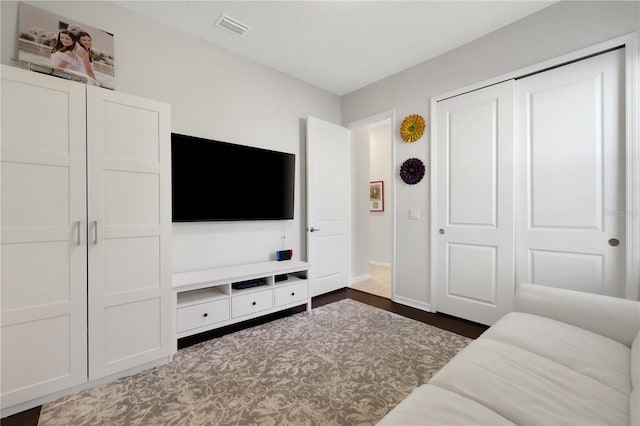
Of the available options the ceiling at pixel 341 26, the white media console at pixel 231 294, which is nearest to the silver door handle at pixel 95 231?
the white media console at pixel 231 294

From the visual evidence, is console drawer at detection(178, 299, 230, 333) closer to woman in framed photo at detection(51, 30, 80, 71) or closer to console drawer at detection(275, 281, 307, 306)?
console drawer at detection(275, 281, 307, 306)

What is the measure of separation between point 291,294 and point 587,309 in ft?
7.39

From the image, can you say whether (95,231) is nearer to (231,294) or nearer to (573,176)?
(231,294)

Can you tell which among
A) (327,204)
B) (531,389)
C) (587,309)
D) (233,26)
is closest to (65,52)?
(233,26)

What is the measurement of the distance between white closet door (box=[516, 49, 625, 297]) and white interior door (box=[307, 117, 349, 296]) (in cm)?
204

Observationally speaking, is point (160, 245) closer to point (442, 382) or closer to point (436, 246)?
point (442, 382)

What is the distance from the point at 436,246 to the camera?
9.90 ft

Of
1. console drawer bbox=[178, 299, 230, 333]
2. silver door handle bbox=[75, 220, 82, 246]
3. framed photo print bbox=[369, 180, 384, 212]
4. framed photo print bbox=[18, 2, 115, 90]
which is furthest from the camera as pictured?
framed photo print bbox=[369, 180, 384, 212]

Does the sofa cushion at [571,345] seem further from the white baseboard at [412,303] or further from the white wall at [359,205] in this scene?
the white wall at [359,205]

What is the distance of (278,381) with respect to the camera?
1801 millimetres

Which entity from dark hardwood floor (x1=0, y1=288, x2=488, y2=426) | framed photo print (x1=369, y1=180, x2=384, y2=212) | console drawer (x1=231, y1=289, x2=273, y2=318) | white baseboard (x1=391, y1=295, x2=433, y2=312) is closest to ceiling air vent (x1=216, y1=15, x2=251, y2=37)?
console drawer (x1=231, y1=289, x2=273, y2=318)

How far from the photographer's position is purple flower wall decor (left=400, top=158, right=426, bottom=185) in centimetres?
310

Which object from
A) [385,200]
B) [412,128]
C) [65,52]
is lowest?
[385,200]

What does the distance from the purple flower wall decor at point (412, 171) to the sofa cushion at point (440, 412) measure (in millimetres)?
2466
